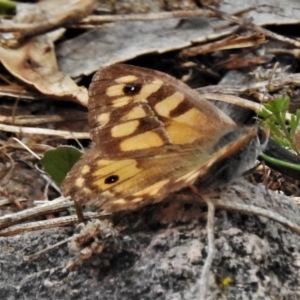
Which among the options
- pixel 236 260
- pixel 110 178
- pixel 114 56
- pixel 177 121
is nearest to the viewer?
pixel 236 260

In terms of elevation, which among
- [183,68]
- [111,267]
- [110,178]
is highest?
[110,178]

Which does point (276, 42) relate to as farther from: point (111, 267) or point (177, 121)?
point (111, 267)

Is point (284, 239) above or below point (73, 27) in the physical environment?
above

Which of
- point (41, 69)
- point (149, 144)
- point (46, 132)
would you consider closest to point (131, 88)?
point (149, 144)

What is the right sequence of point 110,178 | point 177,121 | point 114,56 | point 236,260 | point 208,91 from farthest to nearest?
point 114,56 → point 208,91 → point 177,121 → point 110,178 → point 236,260

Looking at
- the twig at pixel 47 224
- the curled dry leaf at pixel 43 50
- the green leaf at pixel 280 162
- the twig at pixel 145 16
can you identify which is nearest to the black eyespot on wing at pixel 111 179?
the twig at pixel 47 224

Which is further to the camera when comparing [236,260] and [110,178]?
[110,178]

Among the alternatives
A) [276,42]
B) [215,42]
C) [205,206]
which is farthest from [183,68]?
[205,206]

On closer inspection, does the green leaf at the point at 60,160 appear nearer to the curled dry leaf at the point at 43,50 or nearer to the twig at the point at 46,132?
the twig at the point at 46,132
